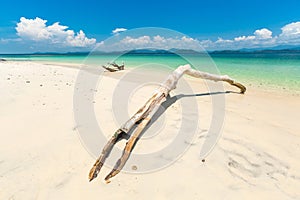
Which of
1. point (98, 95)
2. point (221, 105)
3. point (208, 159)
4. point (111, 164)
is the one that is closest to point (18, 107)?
point (98, 95)

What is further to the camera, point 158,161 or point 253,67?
point 253,67

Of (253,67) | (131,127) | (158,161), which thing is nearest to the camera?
(158,161)

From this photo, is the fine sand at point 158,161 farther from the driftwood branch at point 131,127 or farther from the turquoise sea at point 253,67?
the turquoise sea at point 253,67

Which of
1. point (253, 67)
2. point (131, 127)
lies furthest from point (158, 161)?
point (253, 67)

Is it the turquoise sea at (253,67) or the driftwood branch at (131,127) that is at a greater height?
the driftwood branch at (131,127)

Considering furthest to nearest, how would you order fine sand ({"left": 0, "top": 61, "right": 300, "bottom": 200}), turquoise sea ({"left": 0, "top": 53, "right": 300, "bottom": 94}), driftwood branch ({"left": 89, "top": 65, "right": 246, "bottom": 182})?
turquoise sea ({"left": 0, "top": 53, "right": 300, "bottom": 94}) → driftwood branch ({"left": 89, "top": 65, "right": 246, "bottom": 182}) → fine sand ({"left": 0, "top": 61, "right": 300, "bottom": 200})

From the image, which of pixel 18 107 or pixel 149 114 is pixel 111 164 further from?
pixel 18 107

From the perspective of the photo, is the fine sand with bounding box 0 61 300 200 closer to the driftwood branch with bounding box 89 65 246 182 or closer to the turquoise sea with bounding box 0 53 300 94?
the driftwood branch with bounding box 89 65 246 182

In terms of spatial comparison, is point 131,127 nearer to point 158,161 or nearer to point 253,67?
point 158,161

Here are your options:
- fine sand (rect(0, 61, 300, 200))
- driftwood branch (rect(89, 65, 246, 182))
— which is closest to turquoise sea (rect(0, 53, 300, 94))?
fine sand (rect(0, 61, 300, 200))

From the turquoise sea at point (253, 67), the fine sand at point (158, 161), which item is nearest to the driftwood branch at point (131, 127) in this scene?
the fine sand at point (158, 161)

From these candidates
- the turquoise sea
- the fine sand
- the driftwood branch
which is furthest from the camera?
the turquoise sea

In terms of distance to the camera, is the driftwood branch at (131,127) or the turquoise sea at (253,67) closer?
the driftwood branch at (131,127)

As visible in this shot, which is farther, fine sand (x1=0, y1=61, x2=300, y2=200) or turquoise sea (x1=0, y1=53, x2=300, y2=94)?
turquoise sea (x1=0, y1=53, x2=300, y2=94)
